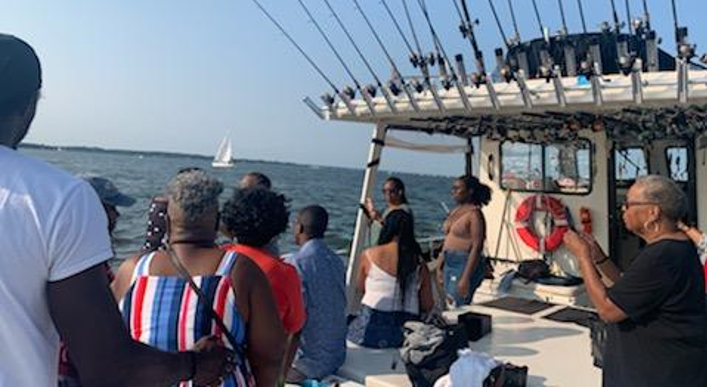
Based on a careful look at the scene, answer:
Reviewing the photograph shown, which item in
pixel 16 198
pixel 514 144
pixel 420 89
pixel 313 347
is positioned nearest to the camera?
pixel 16 198

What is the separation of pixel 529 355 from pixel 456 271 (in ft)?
4.01

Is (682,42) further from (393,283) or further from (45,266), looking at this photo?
(45,266)

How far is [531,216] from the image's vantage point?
6758 millimetres

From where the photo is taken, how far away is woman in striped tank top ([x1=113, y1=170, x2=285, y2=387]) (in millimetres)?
1852

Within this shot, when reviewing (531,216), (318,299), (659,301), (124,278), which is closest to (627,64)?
(659,301)

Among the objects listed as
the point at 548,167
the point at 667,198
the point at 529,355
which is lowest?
the point at 529,355

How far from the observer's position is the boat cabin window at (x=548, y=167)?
6531 millimetres

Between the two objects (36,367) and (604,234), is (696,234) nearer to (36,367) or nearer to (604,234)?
(604,234)

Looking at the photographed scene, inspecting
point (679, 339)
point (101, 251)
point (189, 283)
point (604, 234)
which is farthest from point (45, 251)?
point (604, 234)

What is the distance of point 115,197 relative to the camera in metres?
2.55

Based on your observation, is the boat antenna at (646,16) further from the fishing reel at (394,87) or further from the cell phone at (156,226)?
the cell phone at (156,226)

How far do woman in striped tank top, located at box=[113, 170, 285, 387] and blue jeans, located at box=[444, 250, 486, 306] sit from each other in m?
3.24

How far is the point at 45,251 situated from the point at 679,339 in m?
2.30

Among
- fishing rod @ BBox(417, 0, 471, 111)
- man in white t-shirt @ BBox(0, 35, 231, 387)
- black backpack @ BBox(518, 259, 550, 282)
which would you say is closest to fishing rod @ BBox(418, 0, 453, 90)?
fishing rod @ BBox(417, 0, 471, 111)
